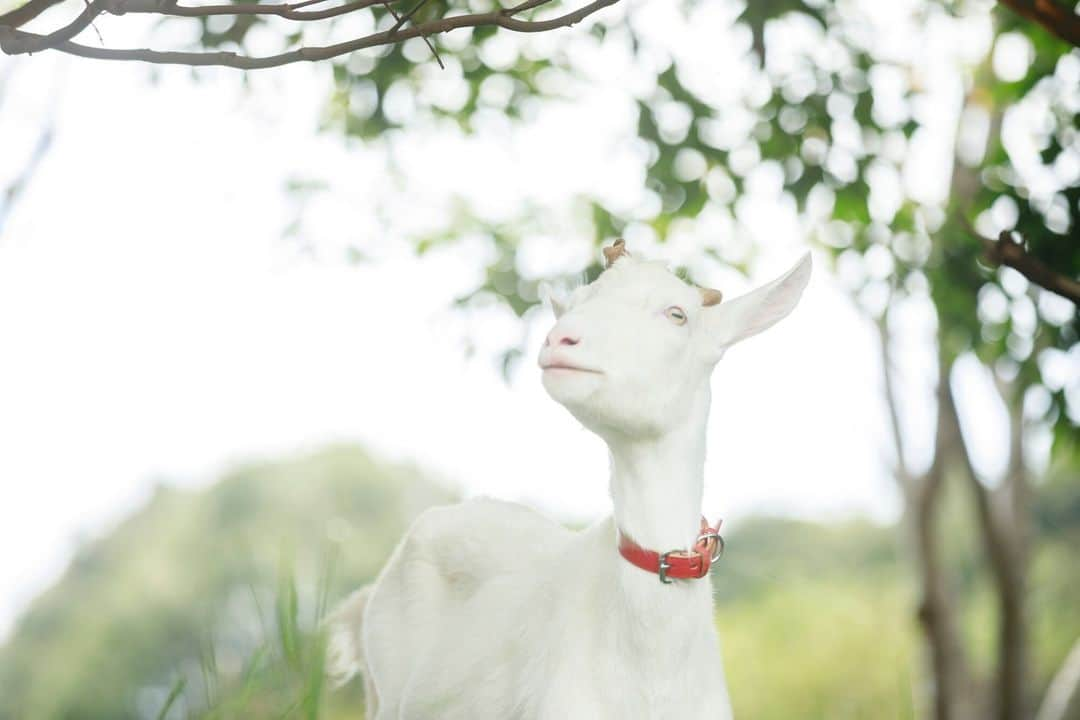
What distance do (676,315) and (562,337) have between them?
278 millimetres

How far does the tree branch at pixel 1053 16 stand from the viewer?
3053mm

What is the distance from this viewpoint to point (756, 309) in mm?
2459

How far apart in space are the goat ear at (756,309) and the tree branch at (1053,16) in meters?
1.14

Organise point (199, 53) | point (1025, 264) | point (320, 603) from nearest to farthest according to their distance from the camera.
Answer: point (199, 53)
point (1025, 264)
point (320, 603)

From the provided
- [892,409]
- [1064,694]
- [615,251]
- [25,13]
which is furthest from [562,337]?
[892,409]

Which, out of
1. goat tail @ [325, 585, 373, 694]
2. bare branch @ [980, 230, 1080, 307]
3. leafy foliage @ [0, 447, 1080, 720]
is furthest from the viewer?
leafy foliage @ [0, 447, 1080, 720]

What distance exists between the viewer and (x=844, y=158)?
15.3ft

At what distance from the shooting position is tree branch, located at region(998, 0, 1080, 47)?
10.0ft

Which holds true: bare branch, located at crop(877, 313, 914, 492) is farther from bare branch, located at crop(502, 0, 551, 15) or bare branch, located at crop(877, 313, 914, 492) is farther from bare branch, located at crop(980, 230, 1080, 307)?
bare branch, located at crop(502, 0, 551, 15)

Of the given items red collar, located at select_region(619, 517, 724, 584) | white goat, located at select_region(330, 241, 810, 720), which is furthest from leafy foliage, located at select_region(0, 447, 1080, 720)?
red collar, located at select_region(619, 517, 724, 584)

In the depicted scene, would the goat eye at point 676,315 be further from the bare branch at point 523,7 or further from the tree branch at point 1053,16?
the tree branch at point 1053,16

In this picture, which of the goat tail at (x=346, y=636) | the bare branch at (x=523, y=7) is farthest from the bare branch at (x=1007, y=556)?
the bare branch at (x=523, y=7)

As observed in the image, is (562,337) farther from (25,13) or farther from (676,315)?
(25,13)

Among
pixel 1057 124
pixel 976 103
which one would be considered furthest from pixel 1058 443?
pixel 976 103
